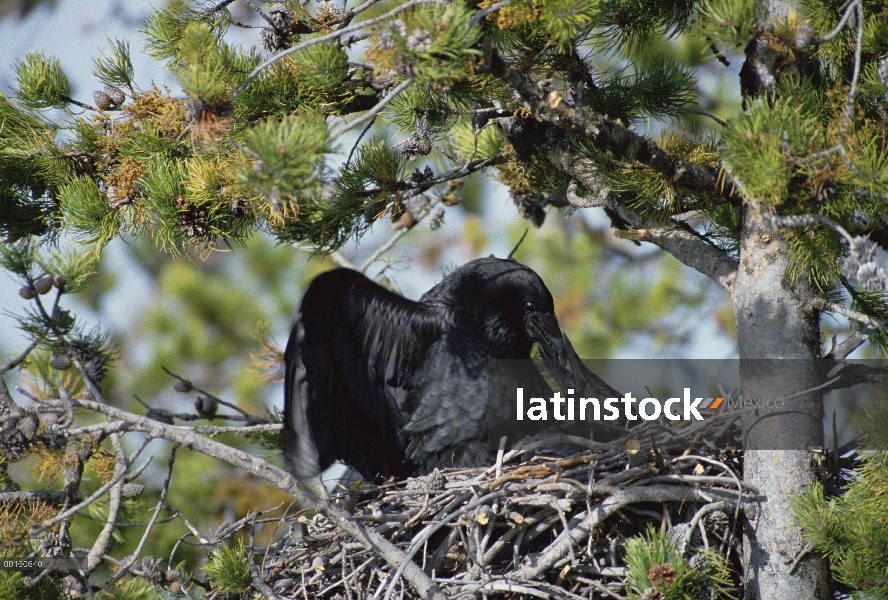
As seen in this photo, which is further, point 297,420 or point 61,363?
point 297,420

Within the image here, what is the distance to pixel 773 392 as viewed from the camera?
8.02 feet

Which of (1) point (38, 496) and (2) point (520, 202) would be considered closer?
(1) point (38, 496)

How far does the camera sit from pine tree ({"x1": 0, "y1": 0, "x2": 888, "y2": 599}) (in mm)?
1862

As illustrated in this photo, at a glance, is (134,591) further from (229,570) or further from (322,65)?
(322,65)

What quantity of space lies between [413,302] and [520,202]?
2.12ft

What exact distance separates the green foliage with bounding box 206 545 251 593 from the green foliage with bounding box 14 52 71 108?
150 centimetres

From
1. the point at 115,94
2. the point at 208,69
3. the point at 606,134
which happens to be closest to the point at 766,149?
the point at 606,134

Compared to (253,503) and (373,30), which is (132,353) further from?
(373,30)

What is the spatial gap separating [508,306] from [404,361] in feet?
1.74

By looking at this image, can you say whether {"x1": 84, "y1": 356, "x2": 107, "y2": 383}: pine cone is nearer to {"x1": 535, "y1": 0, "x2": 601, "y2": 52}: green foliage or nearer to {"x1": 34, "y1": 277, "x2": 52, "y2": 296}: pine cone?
{"x1": 34, "y1": 277, "x2": 52, "y2": 296}: pine cone

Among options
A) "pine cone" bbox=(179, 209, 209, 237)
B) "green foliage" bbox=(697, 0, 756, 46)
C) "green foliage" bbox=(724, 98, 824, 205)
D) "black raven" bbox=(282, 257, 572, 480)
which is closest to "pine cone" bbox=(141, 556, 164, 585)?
"black raven" bbox=(282, 257, 572, 480)

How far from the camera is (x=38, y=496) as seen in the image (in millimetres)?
2596

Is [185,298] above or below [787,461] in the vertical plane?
above

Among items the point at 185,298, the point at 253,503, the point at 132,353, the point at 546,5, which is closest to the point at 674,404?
the point at 546,5
